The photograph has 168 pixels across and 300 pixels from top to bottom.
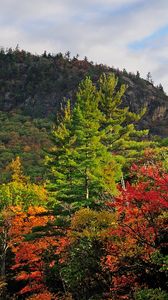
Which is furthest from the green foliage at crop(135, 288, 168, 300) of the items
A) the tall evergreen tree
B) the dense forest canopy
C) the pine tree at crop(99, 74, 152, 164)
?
the pine tree at crop(99, 74, 152, 164)

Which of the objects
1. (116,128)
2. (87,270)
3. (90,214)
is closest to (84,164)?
(116,128)

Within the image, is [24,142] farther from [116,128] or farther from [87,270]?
[87,270]

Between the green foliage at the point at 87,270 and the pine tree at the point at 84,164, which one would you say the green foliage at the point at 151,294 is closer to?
the green foliage at the point at 87,270

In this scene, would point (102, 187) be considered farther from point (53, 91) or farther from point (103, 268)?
point (53, 91)

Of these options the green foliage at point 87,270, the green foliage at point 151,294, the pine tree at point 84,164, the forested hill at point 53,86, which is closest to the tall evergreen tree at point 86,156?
the pine tree at point 84,164

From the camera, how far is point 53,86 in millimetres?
148000

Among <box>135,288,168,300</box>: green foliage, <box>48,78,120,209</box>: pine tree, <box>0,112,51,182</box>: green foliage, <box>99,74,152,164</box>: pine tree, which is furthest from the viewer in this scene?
<box>0,112,51,182</box>: green foliage

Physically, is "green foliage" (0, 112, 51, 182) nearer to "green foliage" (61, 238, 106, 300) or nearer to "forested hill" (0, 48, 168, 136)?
"forested hill" (0, 48, 168, 136)

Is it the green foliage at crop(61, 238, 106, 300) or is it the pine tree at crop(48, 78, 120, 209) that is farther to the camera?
the pine tree at crop(48, 78, 120, 209)

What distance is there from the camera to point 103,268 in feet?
62.7

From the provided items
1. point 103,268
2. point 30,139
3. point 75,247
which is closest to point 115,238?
point 103,268

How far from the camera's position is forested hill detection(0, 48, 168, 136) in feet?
441

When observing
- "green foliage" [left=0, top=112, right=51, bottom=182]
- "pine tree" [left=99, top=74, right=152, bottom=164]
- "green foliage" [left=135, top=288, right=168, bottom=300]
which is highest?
"pine tree" [left=99, top=74, right=152, bottom=164]

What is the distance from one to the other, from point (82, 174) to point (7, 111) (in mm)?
110078
